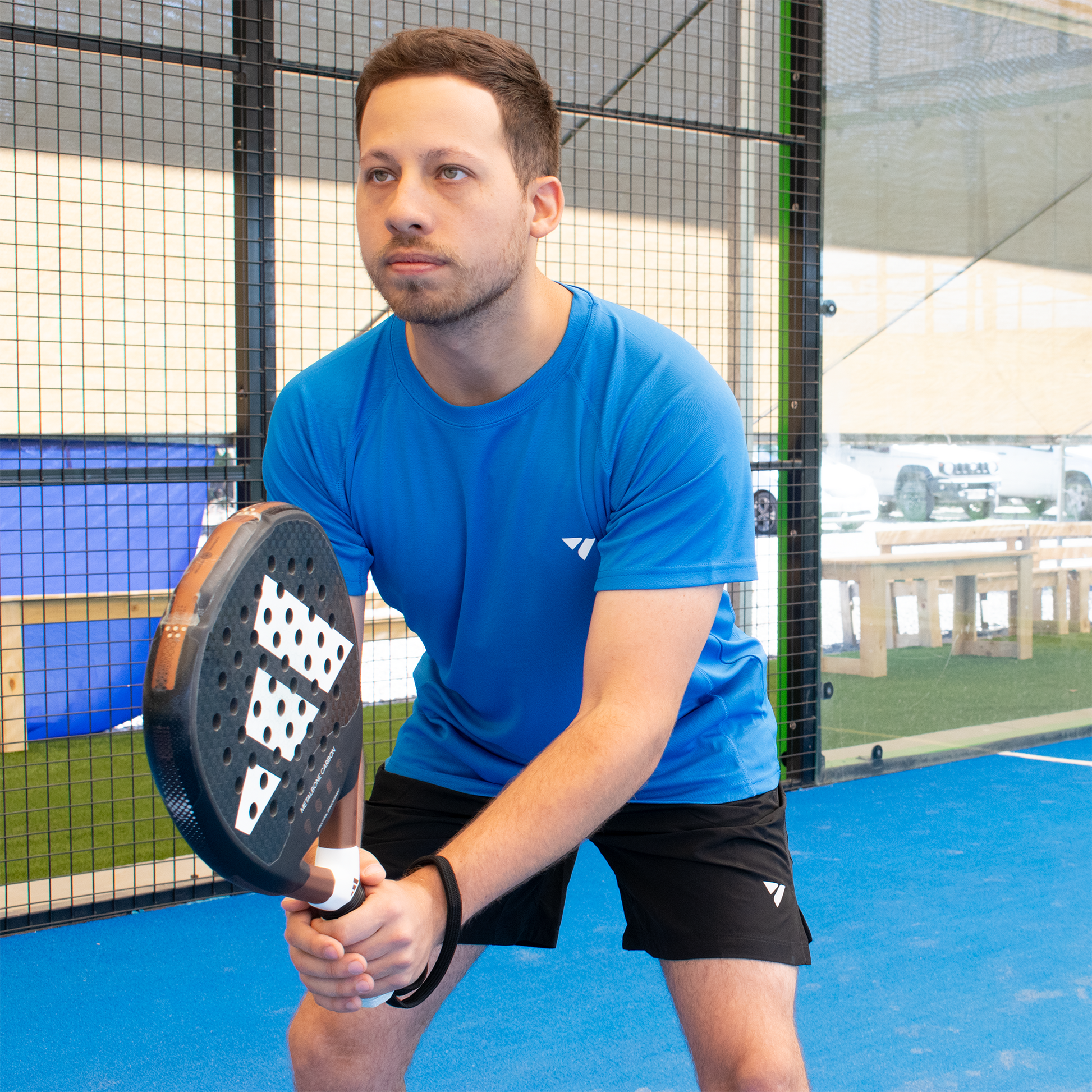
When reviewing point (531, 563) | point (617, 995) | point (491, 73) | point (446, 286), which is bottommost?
point (617, 995)

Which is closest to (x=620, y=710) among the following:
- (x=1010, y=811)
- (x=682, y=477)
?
(x=682, y=477)

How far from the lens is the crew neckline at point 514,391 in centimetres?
141

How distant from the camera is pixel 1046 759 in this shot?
13.6ft

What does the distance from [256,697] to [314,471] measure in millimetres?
673

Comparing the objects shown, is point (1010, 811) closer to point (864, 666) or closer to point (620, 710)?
point (864, 666)

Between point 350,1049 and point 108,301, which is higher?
point 108,301

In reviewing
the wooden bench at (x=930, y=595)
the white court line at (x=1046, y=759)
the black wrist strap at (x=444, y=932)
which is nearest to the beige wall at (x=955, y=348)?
Answer: the wooden bench at (x=930, y=595)

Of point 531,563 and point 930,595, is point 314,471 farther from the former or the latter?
point 930,595

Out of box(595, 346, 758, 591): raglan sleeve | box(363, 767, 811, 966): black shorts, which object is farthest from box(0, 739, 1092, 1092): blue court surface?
box(595, 346, 758, 591): raglan sleeve

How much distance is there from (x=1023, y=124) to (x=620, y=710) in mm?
3782

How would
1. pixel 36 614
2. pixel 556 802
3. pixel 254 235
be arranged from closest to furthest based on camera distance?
pixel 556 802
pixel 254 235
pixel 36 614

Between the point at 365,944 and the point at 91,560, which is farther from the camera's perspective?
the point at 91,560

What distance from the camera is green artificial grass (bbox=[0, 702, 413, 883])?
2902mm

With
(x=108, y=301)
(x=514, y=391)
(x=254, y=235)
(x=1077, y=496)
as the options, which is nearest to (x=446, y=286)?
(x=514, y=391)
